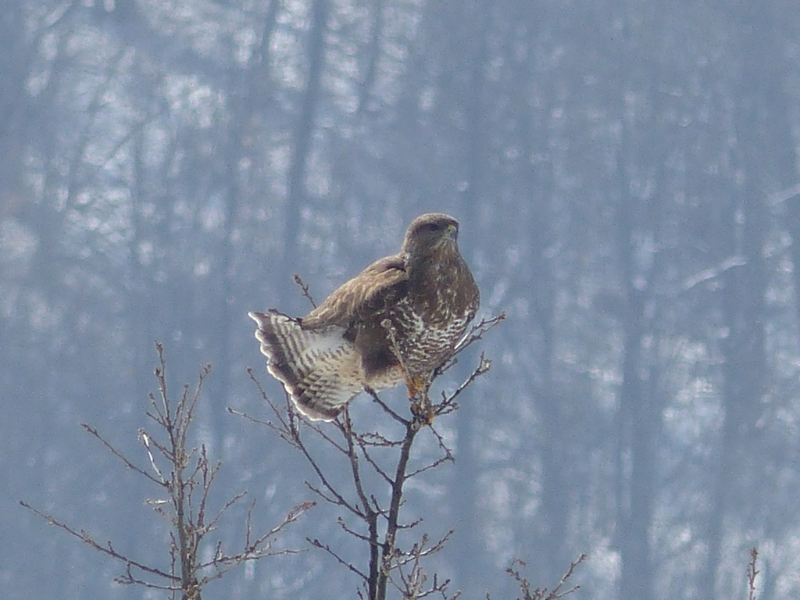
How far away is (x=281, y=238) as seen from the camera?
24.7m

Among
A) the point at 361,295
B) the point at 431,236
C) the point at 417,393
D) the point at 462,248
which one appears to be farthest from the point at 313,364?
the point at 462,248

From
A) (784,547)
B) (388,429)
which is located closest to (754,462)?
(784,547)

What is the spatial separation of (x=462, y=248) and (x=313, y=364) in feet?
67.4

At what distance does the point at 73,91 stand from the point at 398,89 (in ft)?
18.8

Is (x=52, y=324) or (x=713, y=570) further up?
(x=52, y=324)

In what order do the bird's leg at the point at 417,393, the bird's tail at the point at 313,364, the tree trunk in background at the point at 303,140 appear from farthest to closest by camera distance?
the tree trunk in background at the point at 303,140, the bird's tail at the point at 313,364, the bird's leg at the point at 417,393

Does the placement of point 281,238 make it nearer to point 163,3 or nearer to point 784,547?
point 163,3

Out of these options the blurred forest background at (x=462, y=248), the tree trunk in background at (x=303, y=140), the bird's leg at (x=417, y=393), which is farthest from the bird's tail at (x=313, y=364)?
the tree trunk in background at (x=303, y=140)

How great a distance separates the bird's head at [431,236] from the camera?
4734 mm

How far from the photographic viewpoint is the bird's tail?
16.1ft

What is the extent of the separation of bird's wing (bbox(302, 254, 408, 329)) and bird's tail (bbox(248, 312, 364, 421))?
0.04 m

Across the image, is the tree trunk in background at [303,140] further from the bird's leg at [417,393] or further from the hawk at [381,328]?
the bird's leg at [417,393]

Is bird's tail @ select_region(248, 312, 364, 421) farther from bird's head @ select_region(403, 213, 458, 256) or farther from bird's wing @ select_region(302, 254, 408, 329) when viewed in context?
bird's head @ select_region(403, 213, 458, 256)

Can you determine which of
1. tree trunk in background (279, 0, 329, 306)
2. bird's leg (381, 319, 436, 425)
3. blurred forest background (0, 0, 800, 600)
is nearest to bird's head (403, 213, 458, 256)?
bird's leg (381, 319, 436, 425)
